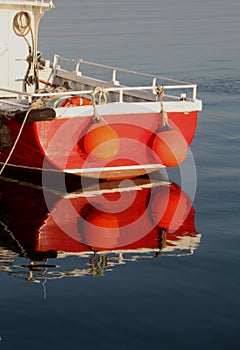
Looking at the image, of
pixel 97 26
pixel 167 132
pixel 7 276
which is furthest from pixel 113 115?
pixel 97 26

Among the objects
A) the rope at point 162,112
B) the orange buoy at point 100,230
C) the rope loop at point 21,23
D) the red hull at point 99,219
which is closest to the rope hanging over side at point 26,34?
the rope loop at point 21,23

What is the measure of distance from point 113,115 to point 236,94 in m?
10.9

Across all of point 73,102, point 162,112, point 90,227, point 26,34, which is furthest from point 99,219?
point 26,34

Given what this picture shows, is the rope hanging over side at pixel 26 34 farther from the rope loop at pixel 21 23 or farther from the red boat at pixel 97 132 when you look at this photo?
the red boat at pixel 97 132

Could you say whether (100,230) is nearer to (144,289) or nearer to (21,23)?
(144,289)

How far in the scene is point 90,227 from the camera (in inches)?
446

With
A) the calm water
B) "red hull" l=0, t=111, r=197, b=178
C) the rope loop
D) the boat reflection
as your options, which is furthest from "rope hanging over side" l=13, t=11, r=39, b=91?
the calm water

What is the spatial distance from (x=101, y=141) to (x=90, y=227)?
2.01 m

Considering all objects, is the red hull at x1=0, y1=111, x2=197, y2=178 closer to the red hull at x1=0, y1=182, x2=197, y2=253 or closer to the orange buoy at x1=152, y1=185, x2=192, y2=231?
the red hull at x1=0, y1=182, x2=197, y2=253

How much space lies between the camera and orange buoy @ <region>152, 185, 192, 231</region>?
11492 mm

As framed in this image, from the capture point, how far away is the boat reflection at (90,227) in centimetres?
988

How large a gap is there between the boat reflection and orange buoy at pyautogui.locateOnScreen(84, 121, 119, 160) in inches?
27.0

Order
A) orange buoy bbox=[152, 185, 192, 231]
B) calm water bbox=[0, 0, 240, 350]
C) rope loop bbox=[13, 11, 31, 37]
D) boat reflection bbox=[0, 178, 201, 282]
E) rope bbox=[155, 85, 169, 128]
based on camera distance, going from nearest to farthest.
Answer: calm water bbox=[0, 0, 240, 350]
boat reflection bbox=[0, 178, 201, 282]
orange buoy bbox=[152, 185, 192, 231]
rope bbox=[155, 85, 169, 128]
rope loop bbox=[13, 11, 31, 37]

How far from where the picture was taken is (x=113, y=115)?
13.0 metres
